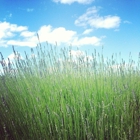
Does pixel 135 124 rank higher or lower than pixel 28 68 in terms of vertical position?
lower

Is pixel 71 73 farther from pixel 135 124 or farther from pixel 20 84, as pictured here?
pixel 135 124

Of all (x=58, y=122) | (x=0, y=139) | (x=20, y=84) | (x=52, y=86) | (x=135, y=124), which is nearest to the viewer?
(x=58, y=122)

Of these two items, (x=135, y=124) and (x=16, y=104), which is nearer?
(x=135, y=124)

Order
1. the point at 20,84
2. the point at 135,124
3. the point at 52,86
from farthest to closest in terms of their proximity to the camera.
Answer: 1. the point at 20,84
2. the point at 52,86
3. the point at 135,124

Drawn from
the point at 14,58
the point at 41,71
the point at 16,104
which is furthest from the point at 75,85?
the point at 14,58

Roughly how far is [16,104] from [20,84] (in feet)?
1.34

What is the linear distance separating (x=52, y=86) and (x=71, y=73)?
0.67 meters

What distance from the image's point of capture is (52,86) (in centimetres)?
283

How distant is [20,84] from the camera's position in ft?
10.4

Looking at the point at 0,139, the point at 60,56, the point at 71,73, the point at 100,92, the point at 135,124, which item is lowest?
the point at 0,139

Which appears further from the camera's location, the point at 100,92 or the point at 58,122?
the point at 100,92

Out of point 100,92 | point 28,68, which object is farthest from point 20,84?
point 100,92

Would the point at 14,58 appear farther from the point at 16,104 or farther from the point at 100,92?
the point at 100,92

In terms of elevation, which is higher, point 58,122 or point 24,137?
point 58,122
